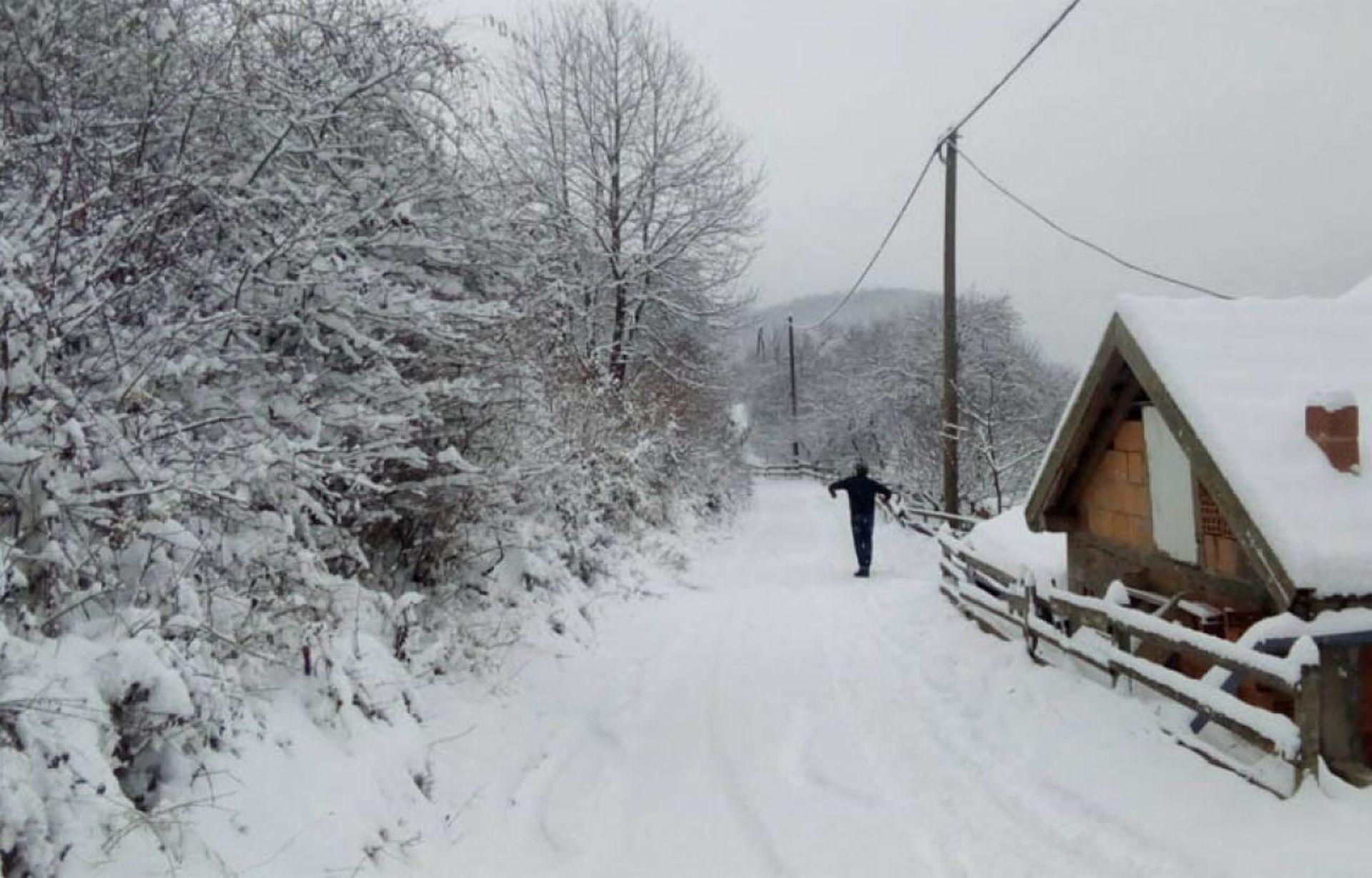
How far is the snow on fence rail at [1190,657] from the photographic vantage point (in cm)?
406

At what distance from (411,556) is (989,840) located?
4.81 meters

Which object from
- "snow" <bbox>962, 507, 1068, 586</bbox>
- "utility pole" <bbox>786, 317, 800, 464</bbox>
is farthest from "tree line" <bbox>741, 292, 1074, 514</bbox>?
"snow" <bbox>962, 507, 1068, 586</bbox>

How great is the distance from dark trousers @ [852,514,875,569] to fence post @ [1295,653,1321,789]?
1022 cm

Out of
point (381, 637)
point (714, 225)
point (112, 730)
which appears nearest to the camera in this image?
point (112, 730)

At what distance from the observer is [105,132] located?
472 cm

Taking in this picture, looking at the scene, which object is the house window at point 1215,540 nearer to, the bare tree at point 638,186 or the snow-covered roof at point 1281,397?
the snow-covered roof at point 1281,397

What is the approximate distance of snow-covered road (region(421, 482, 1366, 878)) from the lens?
13.6 ft

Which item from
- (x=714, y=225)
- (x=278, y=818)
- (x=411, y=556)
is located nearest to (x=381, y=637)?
(x=411, y=556)

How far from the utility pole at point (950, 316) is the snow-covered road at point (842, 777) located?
7.32 m

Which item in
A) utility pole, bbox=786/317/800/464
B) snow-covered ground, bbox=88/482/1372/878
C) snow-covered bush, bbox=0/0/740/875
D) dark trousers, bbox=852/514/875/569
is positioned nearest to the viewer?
snow-covered bush, bbox=0/0/740/875

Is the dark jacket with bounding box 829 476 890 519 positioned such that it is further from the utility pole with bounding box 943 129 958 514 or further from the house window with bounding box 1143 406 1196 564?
the house window with bounding box 1143 406 1196 564

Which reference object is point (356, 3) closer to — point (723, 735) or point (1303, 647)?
point (723, 735)

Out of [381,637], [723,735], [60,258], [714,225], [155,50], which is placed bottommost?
[723,735]

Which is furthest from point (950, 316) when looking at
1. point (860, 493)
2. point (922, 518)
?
point (922, 518)
